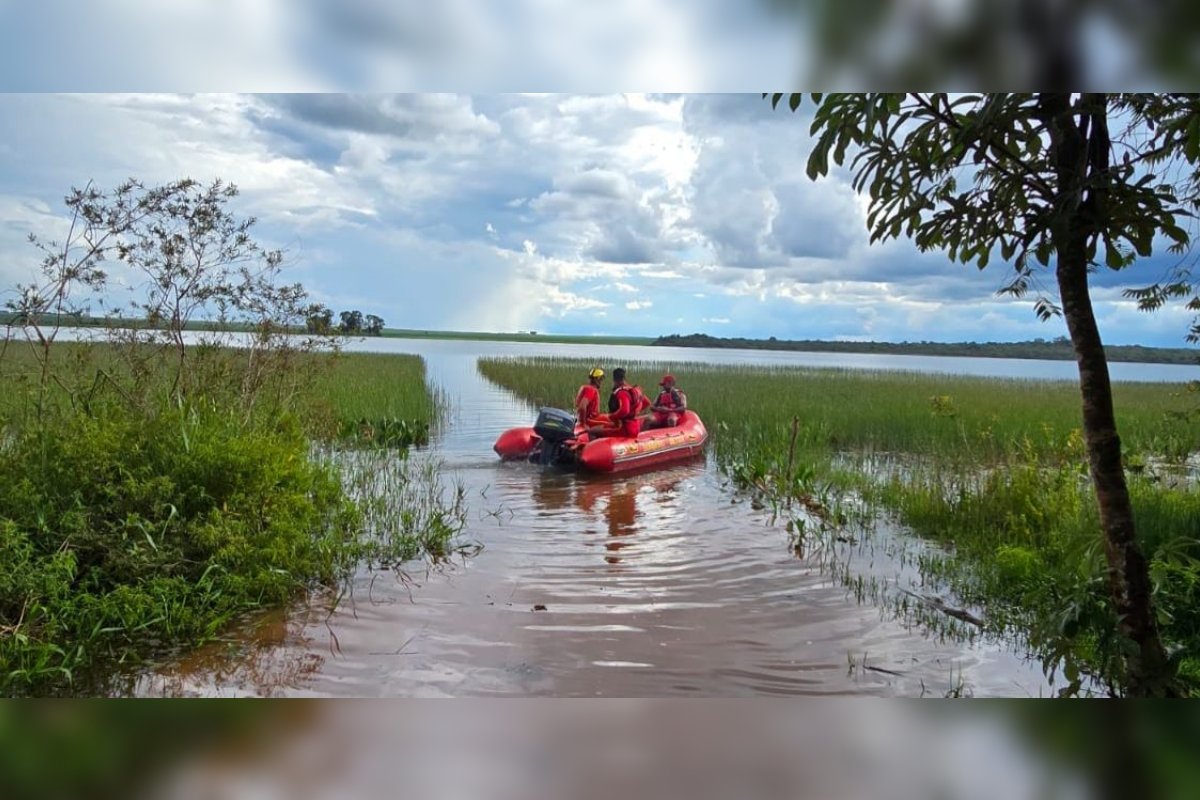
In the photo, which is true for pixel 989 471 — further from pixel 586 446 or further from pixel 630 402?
pixel 586 446

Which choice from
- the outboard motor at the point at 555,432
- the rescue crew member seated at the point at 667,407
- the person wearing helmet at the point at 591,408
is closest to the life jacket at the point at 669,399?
the rescue crew member seated at the point at 667,407

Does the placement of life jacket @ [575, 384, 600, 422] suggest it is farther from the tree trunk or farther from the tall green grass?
the tree trunk

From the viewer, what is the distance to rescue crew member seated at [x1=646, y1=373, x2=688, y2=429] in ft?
25.4

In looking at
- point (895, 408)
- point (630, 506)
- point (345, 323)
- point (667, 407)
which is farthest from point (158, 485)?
point (895, 408)

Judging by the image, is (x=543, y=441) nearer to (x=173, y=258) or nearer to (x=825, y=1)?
(x=173, y=258)

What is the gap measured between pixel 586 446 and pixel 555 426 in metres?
0.38

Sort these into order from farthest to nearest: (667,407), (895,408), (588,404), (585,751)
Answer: (667,407)
(895,408)
(588,404)
(585,751)

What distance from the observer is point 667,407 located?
777cm

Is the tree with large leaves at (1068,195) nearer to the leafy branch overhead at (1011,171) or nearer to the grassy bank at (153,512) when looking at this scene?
the leafy branch overhead at (1011,171)

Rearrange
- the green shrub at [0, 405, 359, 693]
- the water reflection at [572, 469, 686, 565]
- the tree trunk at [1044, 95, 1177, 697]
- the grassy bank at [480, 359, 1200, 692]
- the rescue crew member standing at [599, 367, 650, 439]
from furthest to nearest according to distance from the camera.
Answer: the rescue crew member standing at [599, 367, 650, 439]
the water reflection at [572, 469, 686, 565]
the green shrub at [0, 405, 359, 693]
the grassy bank at [480, 359, 1200, 692]
the tree trunk at [1044, 95, 1177, 697]

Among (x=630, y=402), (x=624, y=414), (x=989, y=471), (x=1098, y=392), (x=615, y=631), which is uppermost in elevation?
(x=1098, y=392)

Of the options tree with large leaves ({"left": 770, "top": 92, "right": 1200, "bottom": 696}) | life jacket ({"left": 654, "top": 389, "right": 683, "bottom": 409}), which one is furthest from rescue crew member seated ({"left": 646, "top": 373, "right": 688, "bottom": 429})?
tree with large leaves ({"left": 770, "top": 92, "right": 1200, "bottom": 696})

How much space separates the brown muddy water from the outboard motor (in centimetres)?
175

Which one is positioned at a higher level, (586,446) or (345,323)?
(345,323)
